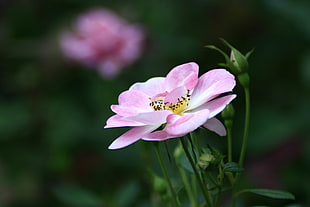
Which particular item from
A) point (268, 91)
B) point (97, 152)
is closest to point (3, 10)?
point (97, 152)

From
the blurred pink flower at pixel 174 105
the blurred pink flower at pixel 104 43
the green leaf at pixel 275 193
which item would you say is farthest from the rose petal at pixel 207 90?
the blurred pink flower at pixel 104 43

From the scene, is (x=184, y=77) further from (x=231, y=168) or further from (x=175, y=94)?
(x=231, y=168)

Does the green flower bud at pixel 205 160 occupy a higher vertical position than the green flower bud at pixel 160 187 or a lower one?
higher

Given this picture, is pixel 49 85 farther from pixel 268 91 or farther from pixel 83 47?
pixel 268 91

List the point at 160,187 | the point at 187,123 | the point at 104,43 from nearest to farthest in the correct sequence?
the point at 187,123
the point at 160,187
the point at 104,43

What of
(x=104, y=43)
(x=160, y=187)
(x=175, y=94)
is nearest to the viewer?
(x=175, y=94)

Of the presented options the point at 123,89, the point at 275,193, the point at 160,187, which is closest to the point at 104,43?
the point at 123,89

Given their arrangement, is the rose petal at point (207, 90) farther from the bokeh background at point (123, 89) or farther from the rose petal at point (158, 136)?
the bokeh background at point (123, 89)

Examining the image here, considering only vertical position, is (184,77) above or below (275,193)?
above

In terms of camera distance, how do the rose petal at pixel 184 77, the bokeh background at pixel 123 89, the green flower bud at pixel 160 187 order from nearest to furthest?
the rose petal at pixel 184 77, the green flower bud at pixel 160 187, the bokeh background at pixel 123 89
